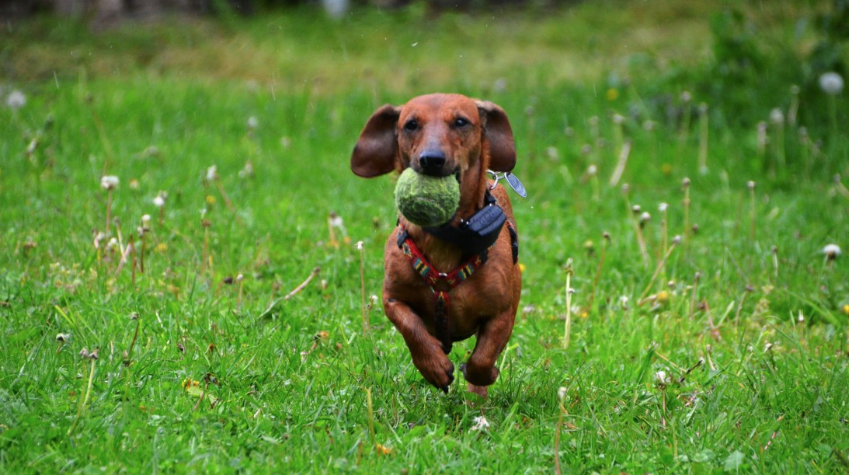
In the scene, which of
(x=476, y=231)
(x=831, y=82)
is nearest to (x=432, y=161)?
(x=476, y=231)

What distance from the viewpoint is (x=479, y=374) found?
3168 mm

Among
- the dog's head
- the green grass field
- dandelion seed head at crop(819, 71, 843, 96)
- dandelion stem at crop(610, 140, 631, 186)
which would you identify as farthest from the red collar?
dandelion seed head at crop(819, 71, 843, 96)

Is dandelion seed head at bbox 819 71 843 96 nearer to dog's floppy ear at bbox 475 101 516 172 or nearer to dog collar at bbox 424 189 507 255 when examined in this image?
dog's floppy ear at bbox 475 101 516 172

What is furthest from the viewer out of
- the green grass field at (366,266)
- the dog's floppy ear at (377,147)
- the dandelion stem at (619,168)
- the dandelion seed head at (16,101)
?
the dandelion seed head at (16,101)

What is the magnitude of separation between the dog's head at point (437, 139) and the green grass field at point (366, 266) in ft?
2.53

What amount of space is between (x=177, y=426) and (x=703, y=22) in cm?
944

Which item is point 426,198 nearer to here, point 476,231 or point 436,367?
point 476,231

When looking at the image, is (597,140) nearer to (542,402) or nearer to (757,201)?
(757,201)

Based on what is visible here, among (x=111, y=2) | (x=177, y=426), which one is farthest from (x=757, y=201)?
(x=111, y=2)

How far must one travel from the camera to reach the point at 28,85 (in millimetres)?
8047

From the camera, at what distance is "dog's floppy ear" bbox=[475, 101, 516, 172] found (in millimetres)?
3451

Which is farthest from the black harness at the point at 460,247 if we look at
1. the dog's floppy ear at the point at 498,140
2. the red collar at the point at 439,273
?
the dog's floppy ear at the point at 498,140

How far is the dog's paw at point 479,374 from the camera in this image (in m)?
3.16

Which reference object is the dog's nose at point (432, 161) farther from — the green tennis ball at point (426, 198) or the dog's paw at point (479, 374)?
the dog's paw at point (479, 374)
